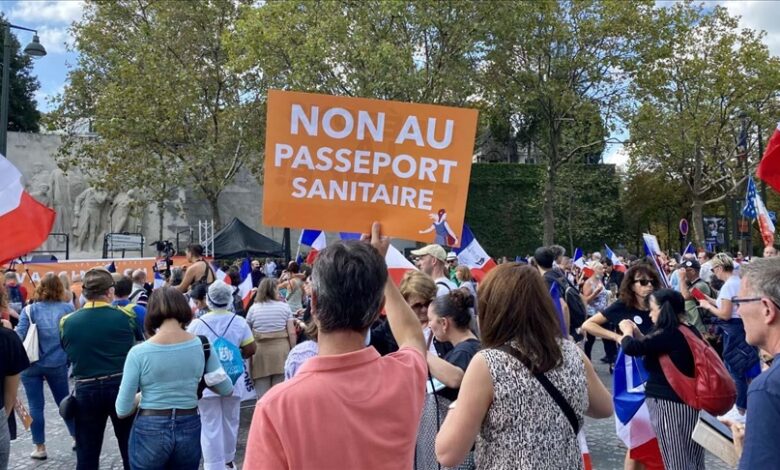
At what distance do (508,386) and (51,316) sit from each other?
5.55 meters

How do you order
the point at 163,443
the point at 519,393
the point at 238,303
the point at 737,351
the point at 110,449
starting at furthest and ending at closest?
the point at 238,303, the point at 737,351, the point at 110,449, the point at 163,443, the point at 519,393

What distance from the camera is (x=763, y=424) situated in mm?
1872

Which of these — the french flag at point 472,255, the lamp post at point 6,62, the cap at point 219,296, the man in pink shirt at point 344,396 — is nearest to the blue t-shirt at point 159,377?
the cap at point 219,296

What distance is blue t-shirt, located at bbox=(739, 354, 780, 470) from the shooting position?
1851 mm

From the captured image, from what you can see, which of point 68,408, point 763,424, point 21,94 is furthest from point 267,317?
point 21,94

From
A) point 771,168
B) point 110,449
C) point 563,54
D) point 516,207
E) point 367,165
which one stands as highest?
point 563,54

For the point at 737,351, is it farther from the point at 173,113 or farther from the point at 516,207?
the point at 516,207

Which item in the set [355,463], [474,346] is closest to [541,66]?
[474,346]

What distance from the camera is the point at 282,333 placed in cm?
732

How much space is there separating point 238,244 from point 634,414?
16337mm

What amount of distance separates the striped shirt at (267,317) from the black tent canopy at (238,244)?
12503mm

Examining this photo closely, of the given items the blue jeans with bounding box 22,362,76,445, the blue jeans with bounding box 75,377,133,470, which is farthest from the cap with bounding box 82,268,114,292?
the blue jeans with bounding box 22,362,76,445

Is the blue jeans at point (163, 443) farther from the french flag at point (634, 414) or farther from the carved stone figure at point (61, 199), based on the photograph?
the carved stone figure at point (61, 199)

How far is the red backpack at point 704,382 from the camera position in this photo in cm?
407
